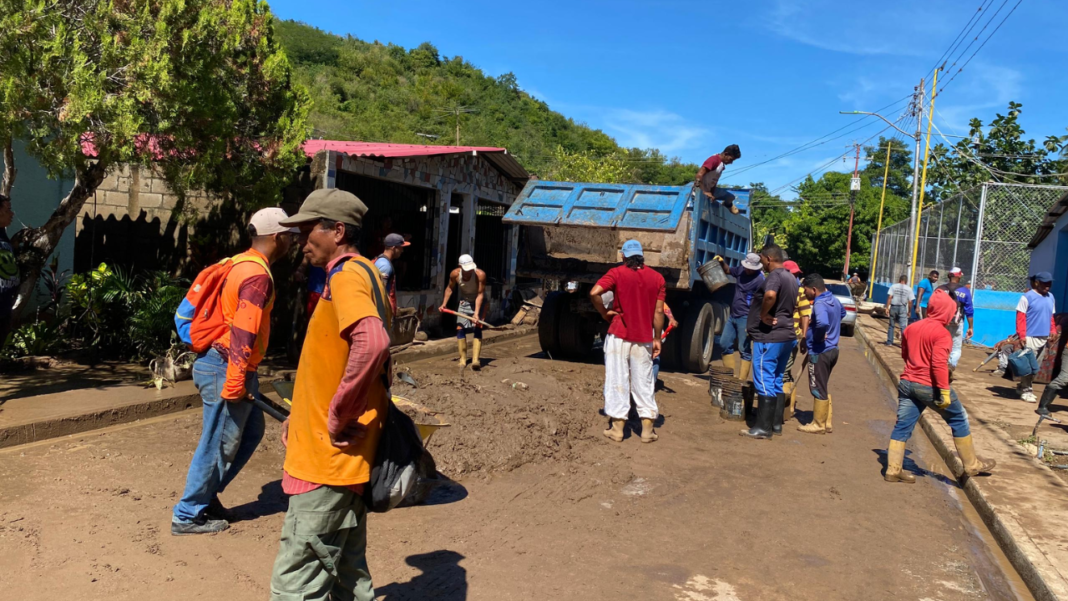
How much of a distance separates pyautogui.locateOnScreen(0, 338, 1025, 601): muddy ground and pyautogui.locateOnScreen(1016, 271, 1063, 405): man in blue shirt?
169 inches

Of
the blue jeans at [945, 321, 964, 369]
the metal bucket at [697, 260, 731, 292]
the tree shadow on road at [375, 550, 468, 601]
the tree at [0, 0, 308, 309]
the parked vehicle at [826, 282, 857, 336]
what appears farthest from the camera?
the parked vehicle at [826, 282, 857, 336]

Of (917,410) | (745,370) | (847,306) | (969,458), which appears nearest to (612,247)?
(745,370)

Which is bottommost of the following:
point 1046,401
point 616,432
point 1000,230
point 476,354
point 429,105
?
point 616,432

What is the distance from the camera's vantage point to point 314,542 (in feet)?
8.55

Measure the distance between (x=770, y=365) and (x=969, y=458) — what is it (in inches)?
71.9

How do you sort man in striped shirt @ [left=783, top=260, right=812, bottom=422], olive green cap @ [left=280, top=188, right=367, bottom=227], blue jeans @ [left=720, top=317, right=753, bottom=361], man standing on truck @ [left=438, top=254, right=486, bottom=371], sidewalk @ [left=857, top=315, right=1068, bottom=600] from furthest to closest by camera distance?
man standing on truck @ [left=438, top=254, right=486, bottom=371] < blue jeans @ [left=720, top=317, right=753, bottom=361] < man in striped shirt @ [left=783, top=260, right=812, bottom=422] < sidewalk @ [left=857, top=315, right=1068, bottom=600] < olive green cap @ [left=280, top=188, right=367, bottom=227]

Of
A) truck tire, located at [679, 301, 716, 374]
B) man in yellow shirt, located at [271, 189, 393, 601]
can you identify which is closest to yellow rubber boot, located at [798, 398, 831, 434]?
truck tire, located at [679, 301, 716, 374]

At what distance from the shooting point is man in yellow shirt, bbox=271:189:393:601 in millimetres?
2535

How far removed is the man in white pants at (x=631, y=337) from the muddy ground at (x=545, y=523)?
34 centimetres

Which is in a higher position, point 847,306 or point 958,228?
point 958,228

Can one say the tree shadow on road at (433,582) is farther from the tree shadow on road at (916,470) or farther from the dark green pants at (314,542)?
Result: the tree shadow on road at (916,470)

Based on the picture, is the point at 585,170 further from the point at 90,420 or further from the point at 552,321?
the point at 90,420

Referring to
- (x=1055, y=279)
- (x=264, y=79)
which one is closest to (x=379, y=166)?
(x=264, y=79)

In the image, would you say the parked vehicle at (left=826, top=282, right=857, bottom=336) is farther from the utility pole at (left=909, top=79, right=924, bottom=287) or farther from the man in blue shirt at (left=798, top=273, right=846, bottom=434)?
the man in blue shirt at (left=798, top=273, right=846, bottom=434)
